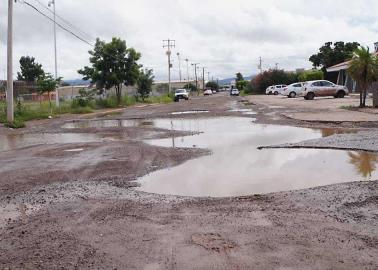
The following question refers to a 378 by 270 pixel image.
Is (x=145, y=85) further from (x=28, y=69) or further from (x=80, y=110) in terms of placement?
(x=28, y=69)

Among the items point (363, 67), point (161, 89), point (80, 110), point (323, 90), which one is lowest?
point (80, 110)

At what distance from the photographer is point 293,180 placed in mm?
8578

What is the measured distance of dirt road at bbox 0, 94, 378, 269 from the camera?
15.3ft

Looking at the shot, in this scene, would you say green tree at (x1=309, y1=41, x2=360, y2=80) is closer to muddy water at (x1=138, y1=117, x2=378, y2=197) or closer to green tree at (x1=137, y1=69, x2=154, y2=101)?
green tree at (x1=137, y1=69, x2=154, y2=101)

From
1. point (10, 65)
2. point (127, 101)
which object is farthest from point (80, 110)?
point (10, 65)

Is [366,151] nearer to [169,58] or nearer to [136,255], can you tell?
[136,255]

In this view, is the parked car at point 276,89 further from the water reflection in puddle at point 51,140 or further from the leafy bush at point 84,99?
the water reflection in puddle at point 51,140

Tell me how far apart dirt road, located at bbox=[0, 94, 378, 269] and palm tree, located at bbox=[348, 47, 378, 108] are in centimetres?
1947

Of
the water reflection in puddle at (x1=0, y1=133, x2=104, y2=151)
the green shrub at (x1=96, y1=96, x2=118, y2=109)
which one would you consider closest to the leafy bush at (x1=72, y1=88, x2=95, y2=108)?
the green shrub at (x1=96, y1=96, x2=118, y2=109)

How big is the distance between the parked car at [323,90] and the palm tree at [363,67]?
17.0 meters

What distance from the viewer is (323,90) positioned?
43.4 metres

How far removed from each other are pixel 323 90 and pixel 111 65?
817 inches

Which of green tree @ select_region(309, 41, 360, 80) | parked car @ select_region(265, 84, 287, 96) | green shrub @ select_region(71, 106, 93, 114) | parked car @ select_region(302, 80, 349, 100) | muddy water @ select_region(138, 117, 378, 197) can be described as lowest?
muddy water @ select_region(138, 117, 378, 197)

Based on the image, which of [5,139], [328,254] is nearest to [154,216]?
[328,254]
